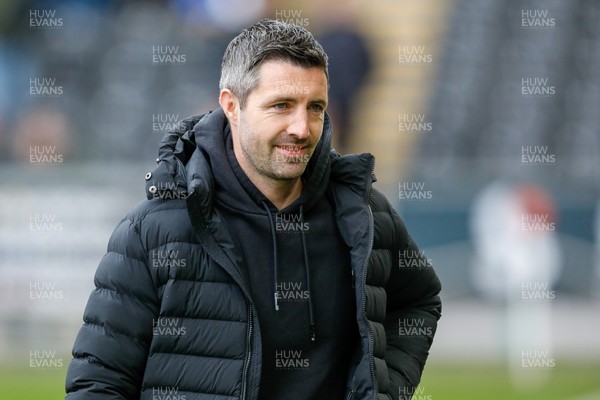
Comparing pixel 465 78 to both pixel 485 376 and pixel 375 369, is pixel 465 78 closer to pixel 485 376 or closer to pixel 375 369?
pixel 485 376

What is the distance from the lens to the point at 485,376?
820 centimetres

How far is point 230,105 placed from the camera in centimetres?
282

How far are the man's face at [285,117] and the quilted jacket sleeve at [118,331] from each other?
0.34 metres

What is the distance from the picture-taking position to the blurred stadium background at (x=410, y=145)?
8.61 m

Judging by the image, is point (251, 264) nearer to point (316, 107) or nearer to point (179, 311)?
point (179, 311)

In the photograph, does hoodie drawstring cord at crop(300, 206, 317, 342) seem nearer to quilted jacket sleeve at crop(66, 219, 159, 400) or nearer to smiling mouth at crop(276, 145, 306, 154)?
smiling mouth at crop(276, 145, 306, 154)

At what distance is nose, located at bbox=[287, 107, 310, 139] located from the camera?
2676 mm

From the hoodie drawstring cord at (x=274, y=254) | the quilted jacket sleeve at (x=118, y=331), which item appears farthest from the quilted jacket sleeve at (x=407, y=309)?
the quilted jacket sleeve at (x=118, y=331)

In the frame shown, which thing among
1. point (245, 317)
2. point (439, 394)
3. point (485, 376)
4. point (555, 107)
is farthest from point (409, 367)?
point (555, 107)

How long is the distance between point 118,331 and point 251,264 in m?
0.33

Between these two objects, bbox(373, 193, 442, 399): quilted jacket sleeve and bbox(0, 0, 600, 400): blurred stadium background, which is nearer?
bbox(373, 193, 442, 399): quilted jacket sleeve

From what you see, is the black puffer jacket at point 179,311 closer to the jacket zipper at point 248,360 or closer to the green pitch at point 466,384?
the jacket zipper at point 248,360

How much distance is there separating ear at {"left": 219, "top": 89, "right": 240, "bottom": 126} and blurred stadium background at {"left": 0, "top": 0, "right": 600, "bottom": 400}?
4980mm

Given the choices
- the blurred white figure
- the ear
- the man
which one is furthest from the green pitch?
the ear
